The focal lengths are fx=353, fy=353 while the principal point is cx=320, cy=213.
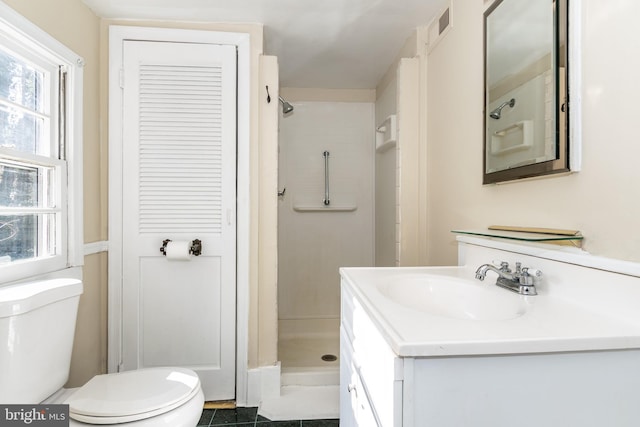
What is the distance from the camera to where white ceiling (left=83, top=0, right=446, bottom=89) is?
1.75 meters

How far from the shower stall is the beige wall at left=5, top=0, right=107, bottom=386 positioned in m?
1.37

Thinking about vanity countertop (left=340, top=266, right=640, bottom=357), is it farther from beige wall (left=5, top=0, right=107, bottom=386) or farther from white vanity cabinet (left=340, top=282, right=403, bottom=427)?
beige wall (left=5, top=0, right=107, bottom=386)

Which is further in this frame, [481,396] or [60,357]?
[60,357]

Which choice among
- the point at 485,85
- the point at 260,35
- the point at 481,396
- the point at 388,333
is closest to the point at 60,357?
the point at 388,333

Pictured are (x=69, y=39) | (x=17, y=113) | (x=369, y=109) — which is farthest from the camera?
(x=369, y=109)

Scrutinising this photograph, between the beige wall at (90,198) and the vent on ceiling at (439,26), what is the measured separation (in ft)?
5.77

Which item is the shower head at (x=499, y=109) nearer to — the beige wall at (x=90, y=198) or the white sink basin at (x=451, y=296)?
the white sink basin at (x=451, y=296)

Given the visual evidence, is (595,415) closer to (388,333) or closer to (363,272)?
(388,333)

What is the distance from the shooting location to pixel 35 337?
3.86ft

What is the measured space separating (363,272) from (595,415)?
72cm

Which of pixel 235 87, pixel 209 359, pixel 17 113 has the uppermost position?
pixel 235 87

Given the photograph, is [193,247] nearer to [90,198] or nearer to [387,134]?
[90,198]

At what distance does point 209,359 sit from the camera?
195cm

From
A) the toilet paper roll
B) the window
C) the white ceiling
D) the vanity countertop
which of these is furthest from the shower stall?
the vanity countertop
